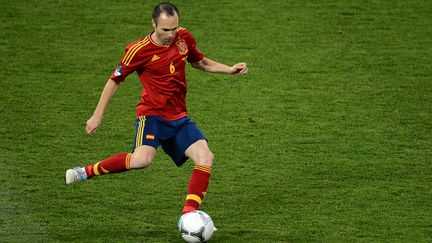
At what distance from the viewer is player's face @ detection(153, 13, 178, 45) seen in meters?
6.53

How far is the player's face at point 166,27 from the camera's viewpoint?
6527 millimetres

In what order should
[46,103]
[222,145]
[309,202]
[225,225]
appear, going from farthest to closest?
[46,103], [222,145], [309,202], [225,225]

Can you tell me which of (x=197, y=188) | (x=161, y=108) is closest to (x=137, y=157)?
(x=161, y=108)

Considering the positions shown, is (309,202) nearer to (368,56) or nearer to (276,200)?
(276,200)

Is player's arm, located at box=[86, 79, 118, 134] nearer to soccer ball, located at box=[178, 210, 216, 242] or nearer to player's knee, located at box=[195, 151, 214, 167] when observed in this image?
player's knee, located at box=[195, 151, 214, 167]

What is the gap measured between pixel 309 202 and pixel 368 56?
384cm

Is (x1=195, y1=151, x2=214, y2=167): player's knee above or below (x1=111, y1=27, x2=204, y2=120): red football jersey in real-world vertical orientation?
below

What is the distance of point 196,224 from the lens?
6371 millimetres

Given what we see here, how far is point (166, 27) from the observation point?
258 inches

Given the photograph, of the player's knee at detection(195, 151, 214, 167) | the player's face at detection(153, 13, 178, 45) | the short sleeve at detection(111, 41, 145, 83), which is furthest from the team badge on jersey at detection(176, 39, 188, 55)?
the player's knee at detection(195, 151, 214, 167)

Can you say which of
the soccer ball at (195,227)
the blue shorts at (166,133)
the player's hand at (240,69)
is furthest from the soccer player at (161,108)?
the player's hand at (240,69)

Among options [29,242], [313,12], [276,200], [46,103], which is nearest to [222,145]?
[276,200]

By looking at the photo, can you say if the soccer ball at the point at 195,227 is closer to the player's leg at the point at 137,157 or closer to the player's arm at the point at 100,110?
the player's leg at the point at 137,157

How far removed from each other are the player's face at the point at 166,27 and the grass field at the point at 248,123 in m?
1.40
